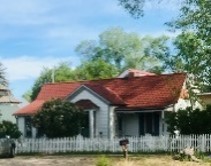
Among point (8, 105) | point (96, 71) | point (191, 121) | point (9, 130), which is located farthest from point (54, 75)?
point (191, 121)

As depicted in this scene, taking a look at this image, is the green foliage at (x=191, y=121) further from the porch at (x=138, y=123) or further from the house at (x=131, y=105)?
the porch at (x=138, y=123)

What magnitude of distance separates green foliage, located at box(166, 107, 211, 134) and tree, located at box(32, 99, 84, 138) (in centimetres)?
673

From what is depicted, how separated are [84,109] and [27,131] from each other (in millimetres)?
6906

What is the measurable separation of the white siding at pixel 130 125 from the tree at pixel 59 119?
12.7 ft

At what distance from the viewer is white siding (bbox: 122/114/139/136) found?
125 feet

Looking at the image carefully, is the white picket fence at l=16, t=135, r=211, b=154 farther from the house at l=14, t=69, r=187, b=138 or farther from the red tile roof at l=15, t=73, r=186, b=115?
the red tile roof at l=15, t=73, r=186, b=115

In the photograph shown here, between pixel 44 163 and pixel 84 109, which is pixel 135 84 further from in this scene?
pixel 44 163

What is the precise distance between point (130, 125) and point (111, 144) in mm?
5886

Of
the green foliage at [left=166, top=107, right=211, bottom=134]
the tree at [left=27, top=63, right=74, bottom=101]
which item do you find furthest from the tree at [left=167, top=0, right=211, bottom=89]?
the tree at [left=27, top=63, right=74, bottom=101]

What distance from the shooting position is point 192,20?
29.3m

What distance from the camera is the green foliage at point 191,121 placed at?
3078cm

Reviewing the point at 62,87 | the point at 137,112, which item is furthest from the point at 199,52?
the point at 62,87

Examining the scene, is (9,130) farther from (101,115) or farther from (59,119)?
(101,115)

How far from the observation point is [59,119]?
35062 millimetres
